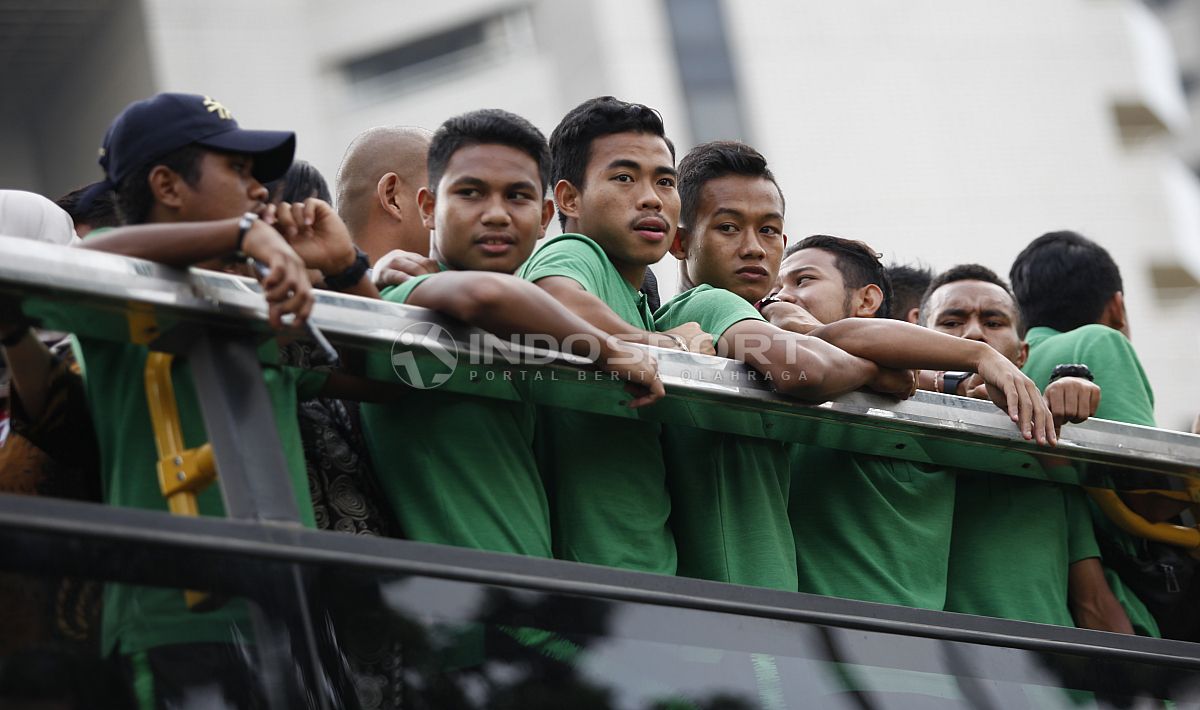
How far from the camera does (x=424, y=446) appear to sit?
2.80 m

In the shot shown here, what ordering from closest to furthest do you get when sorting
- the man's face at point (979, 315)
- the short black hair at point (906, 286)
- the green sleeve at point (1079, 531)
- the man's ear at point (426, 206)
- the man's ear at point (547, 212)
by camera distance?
the man's ear at point (547, 212)
the green sleeve at point (1079, 531)
the man's ear at point (426, 206)
the man's face at point (979, 315)
the short black hair at point (906, 286)

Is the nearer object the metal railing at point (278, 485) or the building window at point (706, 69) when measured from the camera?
the metal railing at point (278, 485)

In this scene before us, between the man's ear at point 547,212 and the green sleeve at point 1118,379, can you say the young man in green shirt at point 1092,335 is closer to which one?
the green sleeve at point 1118,379

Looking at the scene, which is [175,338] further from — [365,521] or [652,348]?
[652,348]

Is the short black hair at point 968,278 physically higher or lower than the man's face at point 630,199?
→ lower

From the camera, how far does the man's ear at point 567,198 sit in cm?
358

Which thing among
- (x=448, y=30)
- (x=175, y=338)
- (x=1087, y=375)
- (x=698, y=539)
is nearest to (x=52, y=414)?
(x=175, y=338)

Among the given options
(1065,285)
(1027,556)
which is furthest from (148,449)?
(1065,285)

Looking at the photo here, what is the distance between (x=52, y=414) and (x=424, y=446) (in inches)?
23.5

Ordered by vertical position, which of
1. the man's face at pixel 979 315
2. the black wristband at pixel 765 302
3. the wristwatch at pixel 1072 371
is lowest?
the wristwatch at pixel 1072 371

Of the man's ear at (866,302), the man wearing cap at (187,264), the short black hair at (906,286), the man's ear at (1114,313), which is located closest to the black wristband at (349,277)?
the man wearing cap at (187,264)

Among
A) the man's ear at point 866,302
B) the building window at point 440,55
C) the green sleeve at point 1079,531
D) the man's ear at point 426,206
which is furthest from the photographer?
the building window at point 440,55

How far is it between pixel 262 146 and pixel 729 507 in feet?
3.34

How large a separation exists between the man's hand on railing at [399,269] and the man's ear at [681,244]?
0.72m
